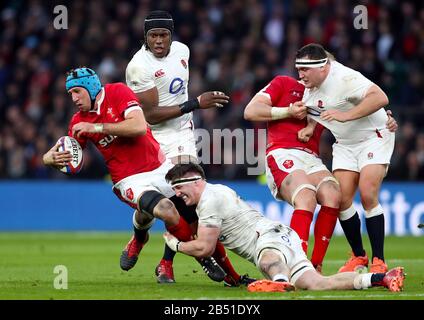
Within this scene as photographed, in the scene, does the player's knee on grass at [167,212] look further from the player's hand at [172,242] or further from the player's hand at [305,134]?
the player's hand at [305,134]

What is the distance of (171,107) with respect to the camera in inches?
466

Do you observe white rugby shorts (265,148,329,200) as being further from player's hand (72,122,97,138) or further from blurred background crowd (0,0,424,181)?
blurred background crowd (0,0,424,181)

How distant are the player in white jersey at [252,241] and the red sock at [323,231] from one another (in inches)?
46.6

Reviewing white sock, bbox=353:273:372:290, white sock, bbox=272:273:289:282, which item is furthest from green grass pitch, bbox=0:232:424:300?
white sock, bbox=272:273:289:282

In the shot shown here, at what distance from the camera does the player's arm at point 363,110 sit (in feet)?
35.7

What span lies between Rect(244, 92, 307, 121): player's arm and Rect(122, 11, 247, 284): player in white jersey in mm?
592

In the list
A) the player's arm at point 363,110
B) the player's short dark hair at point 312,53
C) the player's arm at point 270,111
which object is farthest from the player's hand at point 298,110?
the player's short dark hair at point 312,53

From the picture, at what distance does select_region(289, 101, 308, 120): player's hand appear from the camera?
36.6ft

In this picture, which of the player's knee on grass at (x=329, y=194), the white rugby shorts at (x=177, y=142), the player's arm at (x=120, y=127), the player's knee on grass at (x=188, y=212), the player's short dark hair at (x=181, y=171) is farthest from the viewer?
the white rugby shorts at (x=177, y=142)

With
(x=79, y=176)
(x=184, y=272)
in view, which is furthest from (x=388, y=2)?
(x=184, y=272)

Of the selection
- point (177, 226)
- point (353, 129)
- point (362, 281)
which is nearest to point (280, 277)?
point (362, 281)

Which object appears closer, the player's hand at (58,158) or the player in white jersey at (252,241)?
the player in white jersey at (252,241)

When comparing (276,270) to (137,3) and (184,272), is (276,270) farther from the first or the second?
(137,3)

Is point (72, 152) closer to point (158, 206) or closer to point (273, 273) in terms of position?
point (158, 206)
